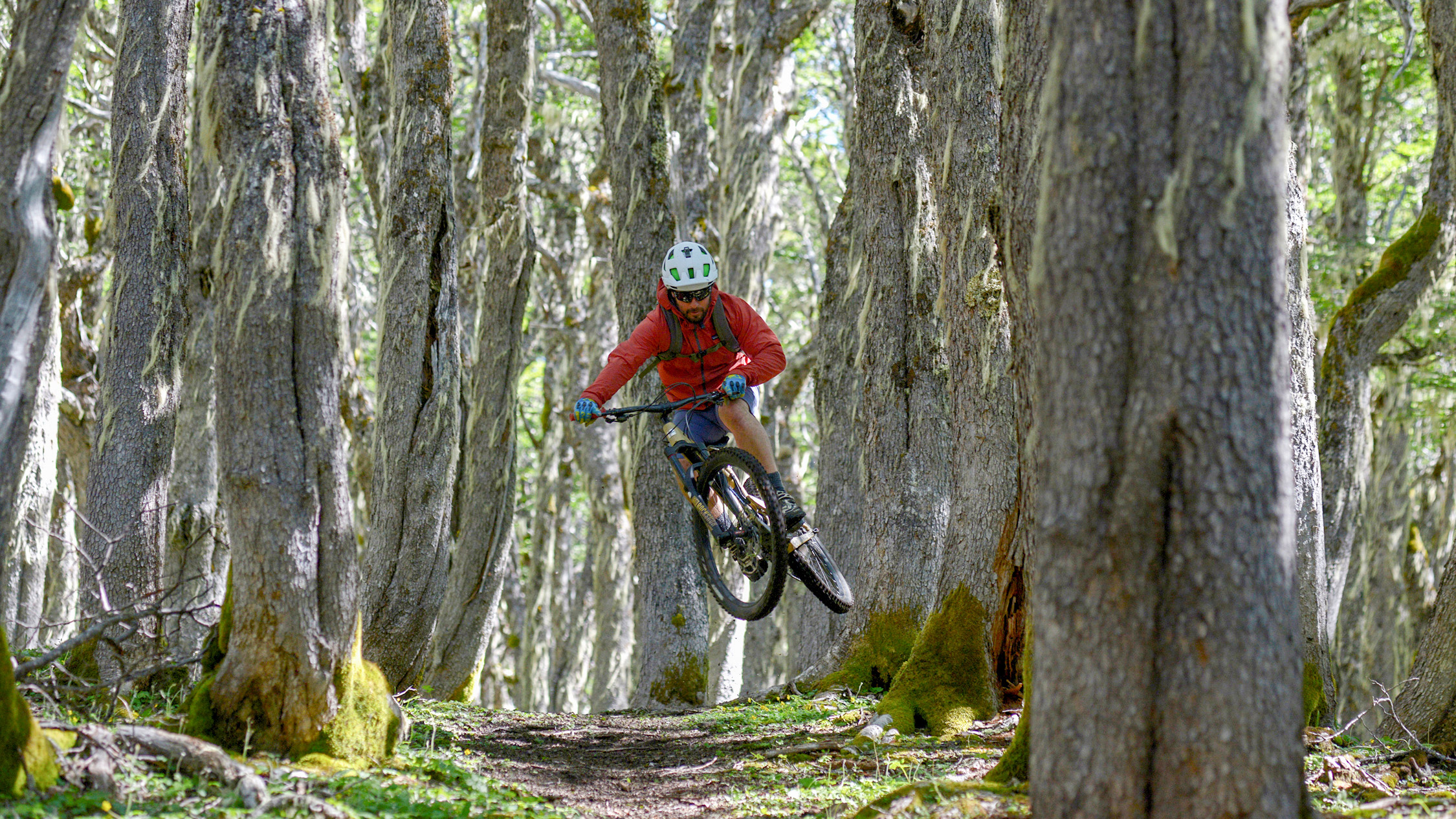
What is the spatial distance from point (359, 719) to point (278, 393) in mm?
1398

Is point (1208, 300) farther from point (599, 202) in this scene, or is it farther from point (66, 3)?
point (599, 202)

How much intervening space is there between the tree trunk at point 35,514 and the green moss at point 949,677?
4.07m

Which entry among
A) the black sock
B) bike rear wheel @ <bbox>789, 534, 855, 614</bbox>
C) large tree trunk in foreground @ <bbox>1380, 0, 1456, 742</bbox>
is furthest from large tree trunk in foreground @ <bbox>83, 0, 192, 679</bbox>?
large tree trunk in foreground @ <bbox>1380, 0, 1456, 742</bbox>

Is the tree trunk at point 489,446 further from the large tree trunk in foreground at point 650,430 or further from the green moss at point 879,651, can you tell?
the green moss at point 879,651

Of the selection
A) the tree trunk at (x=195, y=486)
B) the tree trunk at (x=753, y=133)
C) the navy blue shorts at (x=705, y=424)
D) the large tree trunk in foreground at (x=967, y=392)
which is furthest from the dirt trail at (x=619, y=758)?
the tree trunk at (x=753, y=133)

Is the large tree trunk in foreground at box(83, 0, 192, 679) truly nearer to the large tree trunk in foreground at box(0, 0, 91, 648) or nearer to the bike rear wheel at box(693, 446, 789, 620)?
the large tree trunk in foreground at box(0, 0, 91, 648)

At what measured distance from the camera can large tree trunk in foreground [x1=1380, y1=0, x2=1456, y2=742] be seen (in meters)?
5.27

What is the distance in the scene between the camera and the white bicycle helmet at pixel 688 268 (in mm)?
6848

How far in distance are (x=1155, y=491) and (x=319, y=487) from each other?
3.08 m

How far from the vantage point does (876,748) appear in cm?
557

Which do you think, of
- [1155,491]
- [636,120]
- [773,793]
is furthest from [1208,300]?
[636,120]

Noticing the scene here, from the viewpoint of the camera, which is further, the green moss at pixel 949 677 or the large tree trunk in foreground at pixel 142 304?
the large tree trunk in foreground at pixel 142 304

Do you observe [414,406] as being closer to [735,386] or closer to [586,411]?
[586,411]

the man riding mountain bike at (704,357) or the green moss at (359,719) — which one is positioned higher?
the man riding mountain bike at (704,357)
